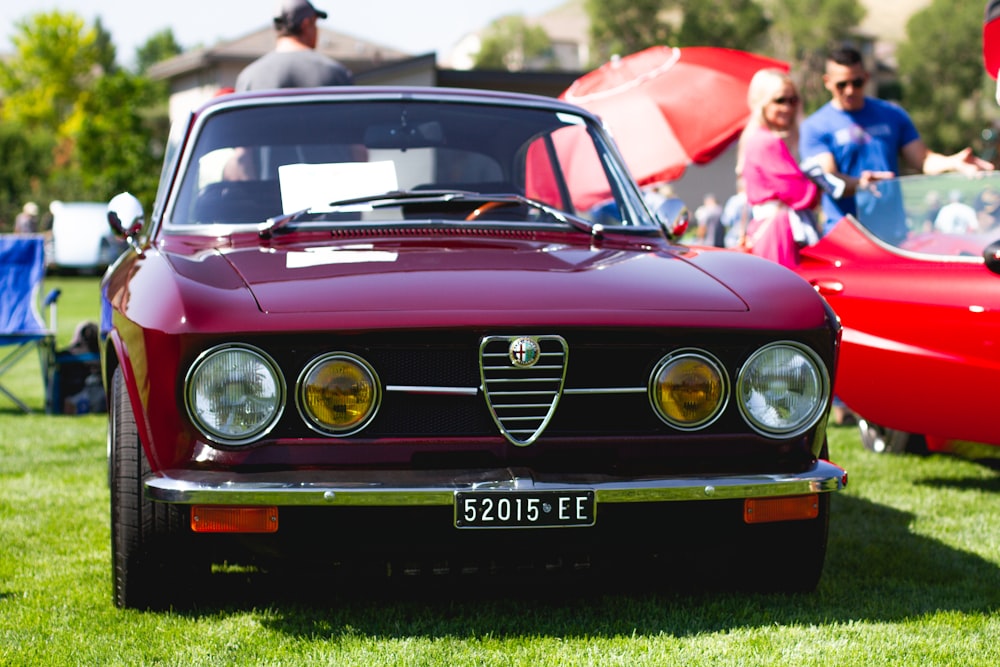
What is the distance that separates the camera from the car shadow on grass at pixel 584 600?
11.7 ft

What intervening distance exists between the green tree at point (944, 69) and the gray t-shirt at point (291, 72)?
75702 mm

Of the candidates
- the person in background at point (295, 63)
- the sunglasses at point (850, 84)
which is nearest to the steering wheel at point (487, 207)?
the person in background at point (295, 63)

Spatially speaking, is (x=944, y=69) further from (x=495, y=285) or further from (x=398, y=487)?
(x=398, y=487)

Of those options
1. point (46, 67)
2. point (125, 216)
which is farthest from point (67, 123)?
point (125, 216)

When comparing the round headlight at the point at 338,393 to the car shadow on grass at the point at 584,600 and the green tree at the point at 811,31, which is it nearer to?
the car shadow on grass at the point at 584,600

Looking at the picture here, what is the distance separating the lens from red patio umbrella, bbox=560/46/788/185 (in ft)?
32.3

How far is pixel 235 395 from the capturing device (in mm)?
3266

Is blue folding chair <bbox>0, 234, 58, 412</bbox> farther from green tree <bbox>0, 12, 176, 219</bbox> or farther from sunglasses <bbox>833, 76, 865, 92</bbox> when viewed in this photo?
green tree <bbox>0, 12, 176, 219</bbox>

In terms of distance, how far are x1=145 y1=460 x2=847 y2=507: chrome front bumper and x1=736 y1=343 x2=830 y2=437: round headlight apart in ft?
0.58

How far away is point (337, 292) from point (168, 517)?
71cm

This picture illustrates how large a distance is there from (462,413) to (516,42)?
117466mm

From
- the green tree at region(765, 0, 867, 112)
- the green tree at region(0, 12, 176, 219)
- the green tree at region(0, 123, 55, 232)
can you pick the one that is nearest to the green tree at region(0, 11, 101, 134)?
the green tree at region(0, 12, 176, 219)

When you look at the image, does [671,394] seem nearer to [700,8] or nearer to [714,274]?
[714,274]

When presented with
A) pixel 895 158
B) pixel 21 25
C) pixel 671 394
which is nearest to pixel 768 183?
pixel 895 158
